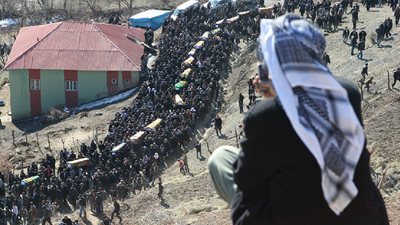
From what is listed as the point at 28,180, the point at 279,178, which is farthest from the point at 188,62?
the point at 279,178

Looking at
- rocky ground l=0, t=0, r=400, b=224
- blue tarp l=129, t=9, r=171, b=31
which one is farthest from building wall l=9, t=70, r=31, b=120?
blue tarp l=129, t=9, r=171, b=31

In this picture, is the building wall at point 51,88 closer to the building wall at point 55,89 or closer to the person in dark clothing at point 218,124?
the building wall at point 55,89

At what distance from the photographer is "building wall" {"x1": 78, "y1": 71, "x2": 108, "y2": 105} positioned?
1665 inches

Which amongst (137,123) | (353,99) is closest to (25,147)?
(137,123)

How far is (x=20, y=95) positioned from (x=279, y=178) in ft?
138

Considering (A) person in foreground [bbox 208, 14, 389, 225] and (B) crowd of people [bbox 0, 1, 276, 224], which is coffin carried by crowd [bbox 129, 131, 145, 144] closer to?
(B) crowd of people [bbox 0, 1, 276, 224]

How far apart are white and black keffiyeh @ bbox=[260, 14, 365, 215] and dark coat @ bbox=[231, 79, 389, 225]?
0.08 meters

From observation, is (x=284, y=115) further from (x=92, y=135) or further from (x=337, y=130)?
(x=92, y=135)

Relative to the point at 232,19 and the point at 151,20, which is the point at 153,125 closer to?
the point at 232,19

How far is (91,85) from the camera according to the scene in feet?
139

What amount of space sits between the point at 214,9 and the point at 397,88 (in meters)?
28.6

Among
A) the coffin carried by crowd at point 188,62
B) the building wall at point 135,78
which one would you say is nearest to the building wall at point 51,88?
the building wall at point 135,78

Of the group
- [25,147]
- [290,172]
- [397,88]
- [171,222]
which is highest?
[290,172]

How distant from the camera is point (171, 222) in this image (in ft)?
59.5
